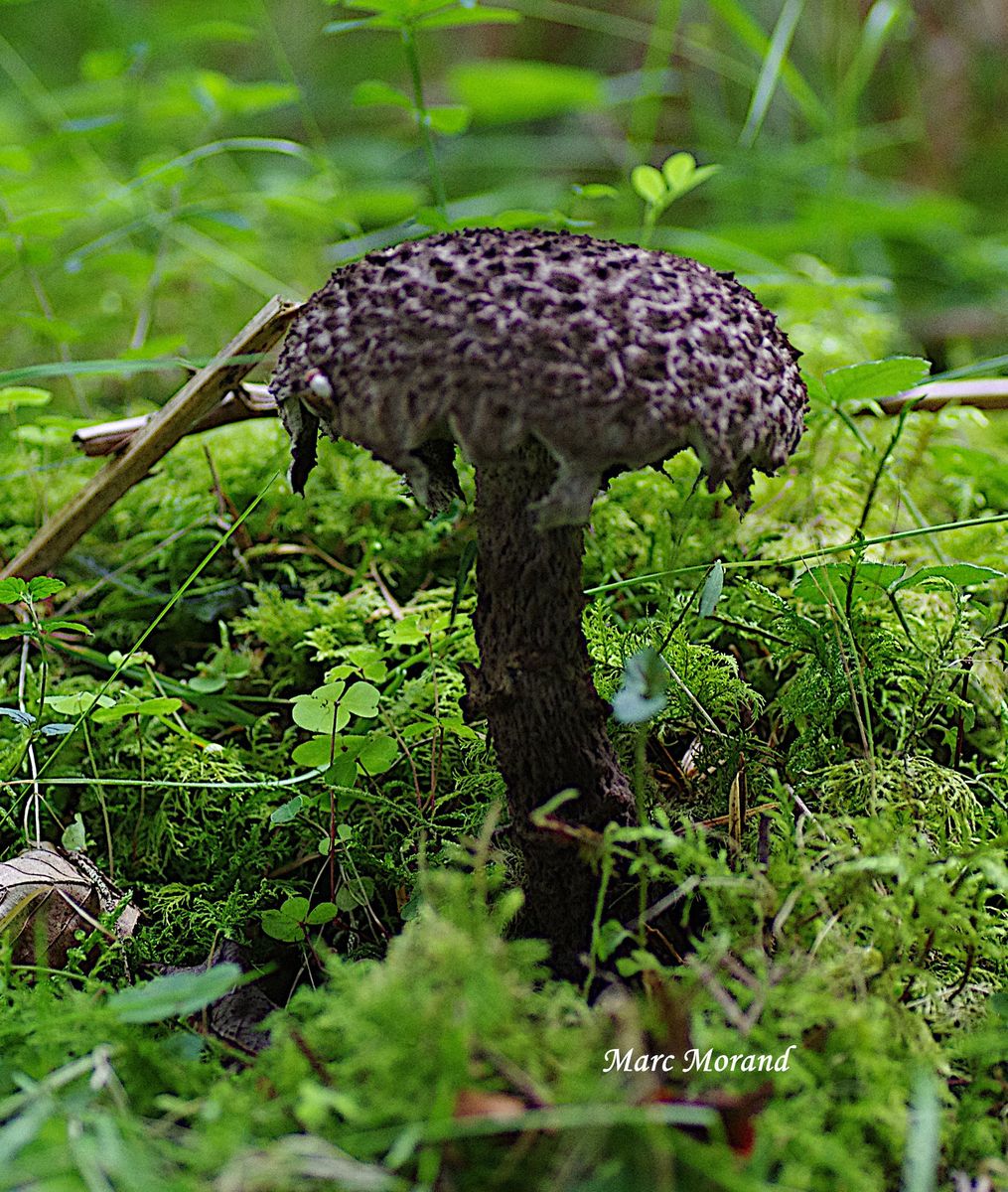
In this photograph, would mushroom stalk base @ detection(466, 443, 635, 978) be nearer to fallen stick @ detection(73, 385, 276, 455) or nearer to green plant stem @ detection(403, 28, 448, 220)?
fallen stick @ detection(73, 385, 276, 455)

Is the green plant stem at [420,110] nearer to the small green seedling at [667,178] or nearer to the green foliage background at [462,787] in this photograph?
the green foliage background at [462,787]

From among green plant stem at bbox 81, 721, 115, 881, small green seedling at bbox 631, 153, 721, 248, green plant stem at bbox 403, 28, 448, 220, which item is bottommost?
green plant stem at bbox 81, 721, 115, 881

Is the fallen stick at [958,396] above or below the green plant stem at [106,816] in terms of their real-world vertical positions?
above

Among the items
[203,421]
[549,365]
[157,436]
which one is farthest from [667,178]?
[549,365]

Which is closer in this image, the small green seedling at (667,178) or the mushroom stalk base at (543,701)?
the mushroom stalk base at (543,701)

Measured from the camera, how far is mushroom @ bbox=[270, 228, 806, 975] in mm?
1157

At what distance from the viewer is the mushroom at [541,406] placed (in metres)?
1.16

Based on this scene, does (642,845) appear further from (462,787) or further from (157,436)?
→ (157,436)

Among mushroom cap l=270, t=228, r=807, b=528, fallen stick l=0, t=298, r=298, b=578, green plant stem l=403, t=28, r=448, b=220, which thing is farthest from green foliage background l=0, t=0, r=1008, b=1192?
mushroom cap l=270, t=228, r=807, b=528

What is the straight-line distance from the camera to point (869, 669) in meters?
1.75

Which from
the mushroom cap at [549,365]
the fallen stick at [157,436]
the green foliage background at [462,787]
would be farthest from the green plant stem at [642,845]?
the fallen stick at [157,436]

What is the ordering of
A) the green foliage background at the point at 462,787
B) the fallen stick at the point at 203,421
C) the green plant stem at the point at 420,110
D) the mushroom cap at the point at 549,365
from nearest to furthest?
the green foliage background at the point at 462,787, the mushroom cap at the point at 549,365, the fallen stick at the point at 203,421, the green plant stem at the point at 420,110

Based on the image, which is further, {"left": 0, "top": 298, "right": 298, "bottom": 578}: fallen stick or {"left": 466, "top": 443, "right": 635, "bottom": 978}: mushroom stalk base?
{"left": 0, "top": 298, "right": 298, "bottom": 578}: fallen stick

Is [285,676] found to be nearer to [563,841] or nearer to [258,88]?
[563,841]
